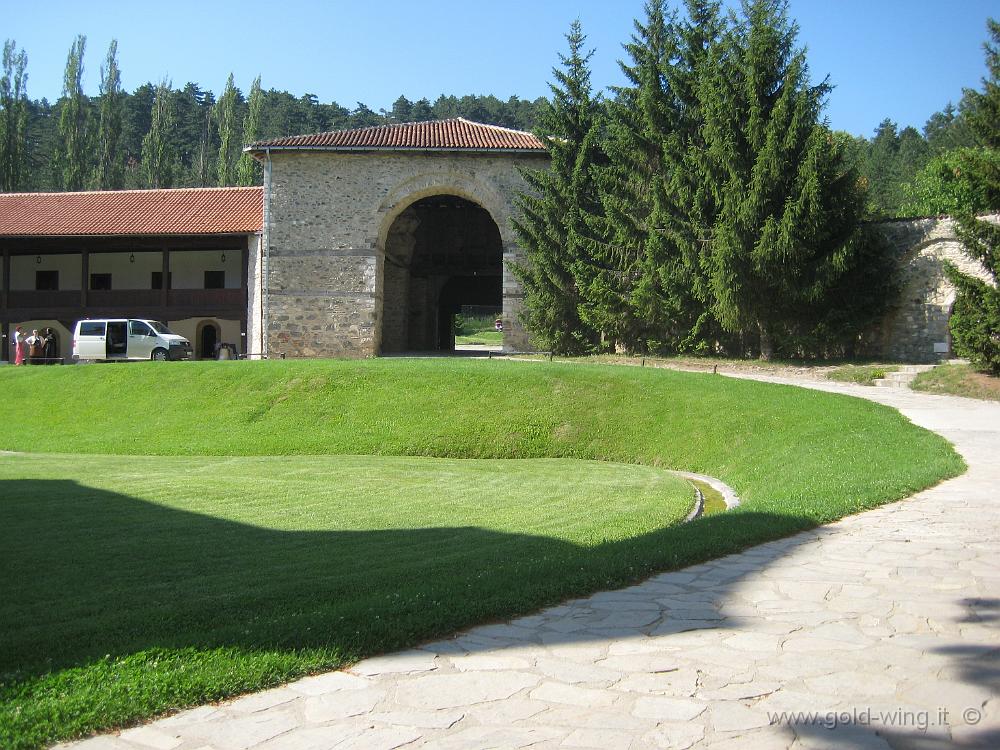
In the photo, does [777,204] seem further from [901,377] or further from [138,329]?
[138,329]

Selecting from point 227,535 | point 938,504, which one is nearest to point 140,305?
point 227,535

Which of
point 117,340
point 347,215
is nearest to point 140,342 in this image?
point 117,340

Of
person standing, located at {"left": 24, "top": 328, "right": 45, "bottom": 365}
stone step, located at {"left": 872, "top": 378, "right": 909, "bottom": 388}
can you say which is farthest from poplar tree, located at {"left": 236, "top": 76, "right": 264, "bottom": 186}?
stone step, located at {"left": 872, "top": 378, "right": 909, "bottom": 388}

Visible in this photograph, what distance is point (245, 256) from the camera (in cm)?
3075

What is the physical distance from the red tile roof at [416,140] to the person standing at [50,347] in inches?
396

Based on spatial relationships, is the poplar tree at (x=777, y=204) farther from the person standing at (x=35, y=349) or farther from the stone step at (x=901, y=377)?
the person standing at (x=35, y=349)

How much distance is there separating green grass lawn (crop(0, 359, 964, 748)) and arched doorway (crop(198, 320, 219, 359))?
1058cm

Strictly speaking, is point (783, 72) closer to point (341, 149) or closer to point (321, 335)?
point (341, 149)

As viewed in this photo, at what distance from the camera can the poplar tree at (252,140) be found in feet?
156

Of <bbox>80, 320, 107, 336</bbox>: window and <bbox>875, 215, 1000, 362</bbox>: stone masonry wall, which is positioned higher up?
<bbox>875, 215, 1000, 362</bbox>: stone masonry wall

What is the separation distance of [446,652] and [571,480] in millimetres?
8368

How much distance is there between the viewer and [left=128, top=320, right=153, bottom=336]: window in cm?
2639

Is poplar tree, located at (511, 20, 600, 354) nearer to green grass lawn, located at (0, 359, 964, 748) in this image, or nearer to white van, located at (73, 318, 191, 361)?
green grass lawn, located at (0, 359, 964, 748)

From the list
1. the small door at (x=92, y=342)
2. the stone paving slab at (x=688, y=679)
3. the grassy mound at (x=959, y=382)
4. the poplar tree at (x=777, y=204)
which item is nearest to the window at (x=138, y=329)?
the small door at (x=92, y=342)
